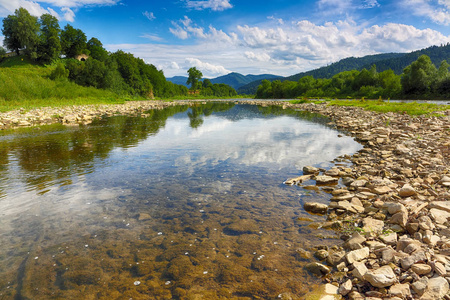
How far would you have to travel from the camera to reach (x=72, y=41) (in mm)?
90625

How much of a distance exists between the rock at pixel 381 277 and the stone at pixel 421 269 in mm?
344

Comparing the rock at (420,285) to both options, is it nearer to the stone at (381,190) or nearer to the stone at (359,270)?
the stone at (359,270)

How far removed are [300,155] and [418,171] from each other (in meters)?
5.04

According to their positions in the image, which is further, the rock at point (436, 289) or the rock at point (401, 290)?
the rock at point (401, 290)

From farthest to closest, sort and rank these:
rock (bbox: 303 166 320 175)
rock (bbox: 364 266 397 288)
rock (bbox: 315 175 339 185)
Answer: rock (bbox: 303 166 320 175)
rock (bbox: 315 175 339 185)
rock (bbox: 364 266 397 288)

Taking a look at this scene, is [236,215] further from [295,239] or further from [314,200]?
[314,200]

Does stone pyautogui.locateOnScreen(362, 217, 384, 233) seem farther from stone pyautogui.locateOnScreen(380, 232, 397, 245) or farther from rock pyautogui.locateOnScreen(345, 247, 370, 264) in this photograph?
rock pyautogui.locateOnScreen(345, 247, 370, 264)

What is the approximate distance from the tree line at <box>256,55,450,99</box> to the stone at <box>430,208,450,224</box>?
3109 inches

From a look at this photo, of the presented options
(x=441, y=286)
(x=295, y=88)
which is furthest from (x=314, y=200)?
(x=295, y=88)

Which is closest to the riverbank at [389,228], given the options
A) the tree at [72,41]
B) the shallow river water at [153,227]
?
the shallow river water at [153,227]

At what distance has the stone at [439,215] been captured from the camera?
4.78m

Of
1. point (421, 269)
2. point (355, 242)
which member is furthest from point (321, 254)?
point (421, 269)

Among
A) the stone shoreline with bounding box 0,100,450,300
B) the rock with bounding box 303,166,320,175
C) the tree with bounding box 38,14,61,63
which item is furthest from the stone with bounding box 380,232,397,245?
the tree with bounding box 38,14,61,63

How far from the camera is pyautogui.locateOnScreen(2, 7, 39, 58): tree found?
7775cm
